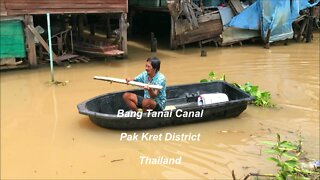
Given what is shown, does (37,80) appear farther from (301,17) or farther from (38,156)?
(301,17)

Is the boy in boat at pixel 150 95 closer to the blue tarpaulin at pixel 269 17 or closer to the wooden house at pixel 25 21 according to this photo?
the wooden house at pixel 25 21

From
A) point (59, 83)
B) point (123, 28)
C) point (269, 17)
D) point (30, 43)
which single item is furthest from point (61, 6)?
point (269, 17)

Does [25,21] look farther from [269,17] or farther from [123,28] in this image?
[269,17]

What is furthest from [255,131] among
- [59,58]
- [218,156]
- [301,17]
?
[301,17]

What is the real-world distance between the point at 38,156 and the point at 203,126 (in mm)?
2762

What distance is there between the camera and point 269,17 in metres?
14.3

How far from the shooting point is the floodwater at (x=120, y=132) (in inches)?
204

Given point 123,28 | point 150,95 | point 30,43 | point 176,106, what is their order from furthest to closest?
1. point 123,28
2. point 30,43
3. point 176,106
4. point 150,95

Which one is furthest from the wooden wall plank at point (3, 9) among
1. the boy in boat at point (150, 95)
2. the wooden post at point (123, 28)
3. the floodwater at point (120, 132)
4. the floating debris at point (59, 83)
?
the boy in boat at point (150, 95)

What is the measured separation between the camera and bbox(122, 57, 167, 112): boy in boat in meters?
5.93

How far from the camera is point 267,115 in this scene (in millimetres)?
7270

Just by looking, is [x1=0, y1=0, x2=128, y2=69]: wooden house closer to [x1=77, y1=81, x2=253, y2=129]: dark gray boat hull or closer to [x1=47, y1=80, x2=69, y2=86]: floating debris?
[x1=47, y1=80, x2=69, y2=86]: floating debris

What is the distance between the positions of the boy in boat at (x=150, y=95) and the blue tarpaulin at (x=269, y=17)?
884cm

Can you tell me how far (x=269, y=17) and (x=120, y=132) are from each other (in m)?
10.1
